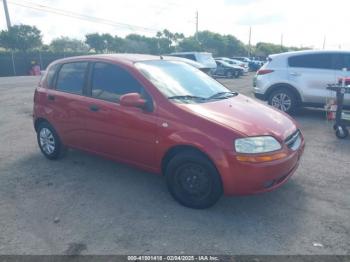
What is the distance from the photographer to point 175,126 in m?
3.65

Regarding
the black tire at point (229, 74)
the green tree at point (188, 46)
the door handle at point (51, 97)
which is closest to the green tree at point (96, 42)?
the green tree at point (188, 46)

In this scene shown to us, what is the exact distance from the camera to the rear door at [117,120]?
13.0 feet

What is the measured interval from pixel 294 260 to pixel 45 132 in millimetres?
4341

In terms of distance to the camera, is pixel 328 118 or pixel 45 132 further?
pixel 328 118

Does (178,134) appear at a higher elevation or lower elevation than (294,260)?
higher

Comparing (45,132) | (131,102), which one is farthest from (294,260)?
(45,132)

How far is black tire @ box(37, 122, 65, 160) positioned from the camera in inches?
208

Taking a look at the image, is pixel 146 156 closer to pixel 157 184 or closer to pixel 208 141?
pixel 157 184

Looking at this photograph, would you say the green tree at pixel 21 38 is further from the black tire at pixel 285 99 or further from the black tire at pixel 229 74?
the black tire at pixel 285 99

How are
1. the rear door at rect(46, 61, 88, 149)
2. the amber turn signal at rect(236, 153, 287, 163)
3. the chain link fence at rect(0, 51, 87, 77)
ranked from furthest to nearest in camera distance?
1. the chain link fence at rect(0, 51, 87, 77)
2. the rear door at rect(46, 61, 88, 149)
3. the amber turn signal at rect(236, 153, 287, 163)

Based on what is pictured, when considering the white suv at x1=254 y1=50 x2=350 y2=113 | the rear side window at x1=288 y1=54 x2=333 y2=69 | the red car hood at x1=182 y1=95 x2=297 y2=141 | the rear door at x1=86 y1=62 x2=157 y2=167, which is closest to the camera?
the red car hood at x1=182 y1=95 x2=297 y2=141

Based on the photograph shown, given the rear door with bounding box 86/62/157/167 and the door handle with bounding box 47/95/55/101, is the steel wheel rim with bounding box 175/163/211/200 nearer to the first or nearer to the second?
the rear door with bounding box 86/62/157/167

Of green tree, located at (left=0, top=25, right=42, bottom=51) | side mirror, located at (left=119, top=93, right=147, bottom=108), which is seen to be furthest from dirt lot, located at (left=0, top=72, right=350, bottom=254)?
green tree, located at (left=0, top=25, right=42, bottom=51)

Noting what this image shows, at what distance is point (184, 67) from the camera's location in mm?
4852
